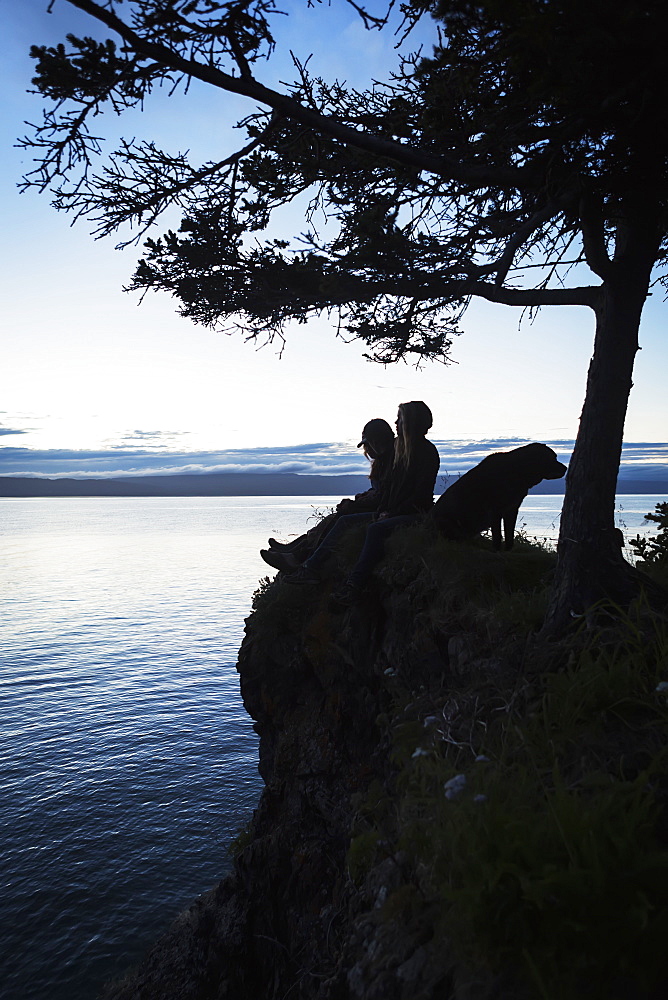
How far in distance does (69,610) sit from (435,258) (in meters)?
52.2

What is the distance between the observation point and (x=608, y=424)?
219 inches

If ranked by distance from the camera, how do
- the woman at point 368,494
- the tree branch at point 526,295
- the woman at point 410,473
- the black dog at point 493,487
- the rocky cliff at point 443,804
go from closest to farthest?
the rocky cliff at point 443,804, the tree branch at point 526,295, the black dog at point 493,487, the woman at point 410,473, the woman at point 368,494

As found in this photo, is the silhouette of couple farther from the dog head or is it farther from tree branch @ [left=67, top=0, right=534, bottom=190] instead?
tree branch @ [left=67, top=0, right=534, bottom=190]

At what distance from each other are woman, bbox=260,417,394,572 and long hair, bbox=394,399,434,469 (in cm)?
100

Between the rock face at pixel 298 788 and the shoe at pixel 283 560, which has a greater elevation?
the shoe at pixel 283 560

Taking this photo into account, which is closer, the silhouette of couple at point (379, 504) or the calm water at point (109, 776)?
the silhouette of couple at point (379, 504)

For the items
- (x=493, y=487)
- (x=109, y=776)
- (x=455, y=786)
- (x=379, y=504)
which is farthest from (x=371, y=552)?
(x=109, y=776)

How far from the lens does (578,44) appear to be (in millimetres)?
3715

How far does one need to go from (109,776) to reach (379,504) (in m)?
19.1

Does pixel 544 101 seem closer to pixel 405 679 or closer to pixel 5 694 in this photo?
pixel 405 679

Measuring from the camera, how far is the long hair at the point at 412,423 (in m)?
9.04

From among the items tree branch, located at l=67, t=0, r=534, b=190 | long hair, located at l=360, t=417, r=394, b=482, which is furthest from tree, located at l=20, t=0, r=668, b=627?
long hair, located at l=360, t=417, r=394, b=482

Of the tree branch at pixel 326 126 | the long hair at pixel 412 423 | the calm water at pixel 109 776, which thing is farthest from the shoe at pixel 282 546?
the tree branch at pixel 326 126

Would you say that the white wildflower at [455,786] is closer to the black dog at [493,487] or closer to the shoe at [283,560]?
the black dog at [493,487]
